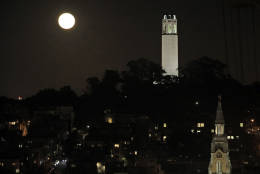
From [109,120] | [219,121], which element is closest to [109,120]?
[109,120]

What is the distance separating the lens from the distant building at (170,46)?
60250 mm

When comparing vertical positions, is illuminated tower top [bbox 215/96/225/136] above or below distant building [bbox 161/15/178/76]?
below

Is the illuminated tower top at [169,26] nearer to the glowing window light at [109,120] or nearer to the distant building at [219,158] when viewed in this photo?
the glowing window light at [109,120]

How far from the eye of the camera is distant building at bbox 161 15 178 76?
198 feet

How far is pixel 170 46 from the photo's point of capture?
60.8 m

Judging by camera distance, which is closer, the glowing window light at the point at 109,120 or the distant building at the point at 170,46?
the glowing window light at the point at 109,120

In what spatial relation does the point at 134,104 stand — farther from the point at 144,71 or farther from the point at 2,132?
the point at 2,132

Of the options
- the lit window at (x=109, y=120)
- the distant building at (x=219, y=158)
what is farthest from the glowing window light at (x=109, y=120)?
the distant building at (x=219, y=158)

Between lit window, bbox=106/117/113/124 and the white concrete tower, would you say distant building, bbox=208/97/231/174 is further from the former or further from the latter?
the white concrete tower

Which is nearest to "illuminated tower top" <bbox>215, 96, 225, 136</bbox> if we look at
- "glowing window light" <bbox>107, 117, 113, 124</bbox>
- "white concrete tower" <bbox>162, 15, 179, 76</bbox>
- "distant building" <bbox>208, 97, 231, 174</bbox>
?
"distant building" <bbox>208, 97, 231, 174</bbox>

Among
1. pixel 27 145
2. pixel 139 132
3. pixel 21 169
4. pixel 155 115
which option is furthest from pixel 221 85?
pixel 21 169

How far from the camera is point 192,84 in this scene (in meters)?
54.7

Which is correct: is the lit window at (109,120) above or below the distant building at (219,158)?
above

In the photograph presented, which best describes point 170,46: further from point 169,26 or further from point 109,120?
point 109,120
